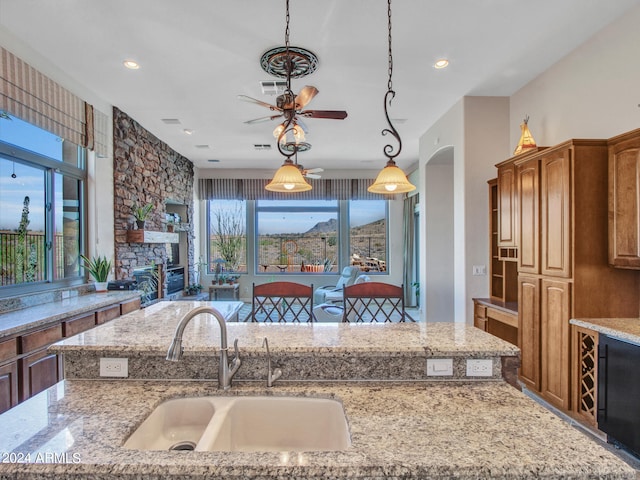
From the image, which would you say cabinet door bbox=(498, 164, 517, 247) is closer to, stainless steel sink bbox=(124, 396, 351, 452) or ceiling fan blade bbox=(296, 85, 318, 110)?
ceiling fan blade bbox=(296, 85, 318, 110)

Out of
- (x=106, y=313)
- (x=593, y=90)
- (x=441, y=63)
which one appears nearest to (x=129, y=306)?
(x=106, y=313)

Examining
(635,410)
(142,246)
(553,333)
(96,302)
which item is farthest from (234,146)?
(635,410)

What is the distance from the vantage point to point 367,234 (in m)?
8.04

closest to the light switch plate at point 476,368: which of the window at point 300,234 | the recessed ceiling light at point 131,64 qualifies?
the recessed ceiling light at point 131,64

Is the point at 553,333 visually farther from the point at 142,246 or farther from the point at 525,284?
the point at 142,246

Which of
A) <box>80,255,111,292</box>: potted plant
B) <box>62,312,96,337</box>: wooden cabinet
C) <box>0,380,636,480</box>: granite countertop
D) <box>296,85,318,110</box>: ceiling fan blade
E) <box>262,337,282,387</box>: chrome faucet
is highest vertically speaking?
<box>296,85,318,110</box>: ceiling fan blade

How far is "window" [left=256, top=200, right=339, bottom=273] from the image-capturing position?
8.12 meters

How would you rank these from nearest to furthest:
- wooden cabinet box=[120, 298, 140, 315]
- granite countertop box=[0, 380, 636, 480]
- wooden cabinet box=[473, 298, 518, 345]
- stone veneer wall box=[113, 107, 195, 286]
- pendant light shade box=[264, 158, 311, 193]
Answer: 1. granite countertop box=[0, 380, 636, 480]
2. pendant light shade box=[264, 158, 311, 193]
3. wooden cabinet box=[473, 298, 518, 345]
4. wooden cabinet box=[120, 298, 140, 315]
5. stone veneer wall box=[113, 107, 195, 286]

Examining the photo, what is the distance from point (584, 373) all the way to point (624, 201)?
1227 mm

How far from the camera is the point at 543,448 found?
91 cm

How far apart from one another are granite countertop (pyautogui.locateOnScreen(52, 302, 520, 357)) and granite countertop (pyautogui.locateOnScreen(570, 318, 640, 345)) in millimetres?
1125

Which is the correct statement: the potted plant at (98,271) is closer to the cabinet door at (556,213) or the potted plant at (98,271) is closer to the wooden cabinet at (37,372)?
the wooden cabinet at (37,372)

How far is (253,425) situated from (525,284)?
8.96ft

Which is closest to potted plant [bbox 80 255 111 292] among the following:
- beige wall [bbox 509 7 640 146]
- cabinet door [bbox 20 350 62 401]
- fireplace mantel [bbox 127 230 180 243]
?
fireplace mantel [bbox 127 230 180 243]
